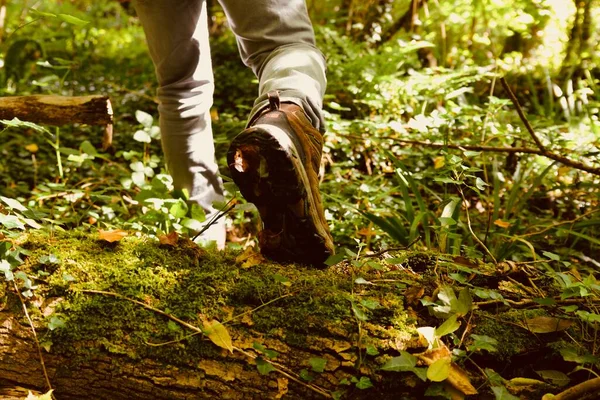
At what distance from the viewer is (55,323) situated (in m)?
1.23

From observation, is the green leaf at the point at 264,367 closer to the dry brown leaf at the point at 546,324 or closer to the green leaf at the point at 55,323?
the green leaf at the point at 55,323

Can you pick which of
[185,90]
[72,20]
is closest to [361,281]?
[72,20]

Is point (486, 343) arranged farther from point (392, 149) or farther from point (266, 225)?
point (392, 149)

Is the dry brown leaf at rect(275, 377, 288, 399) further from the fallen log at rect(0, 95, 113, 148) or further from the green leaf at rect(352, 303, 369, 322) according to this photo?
the fallen log at rect(0, 95, 113, 148)

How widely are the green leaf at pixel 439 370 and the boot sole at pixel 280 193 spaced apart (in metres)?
0.52

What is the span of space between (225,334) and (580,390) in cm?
82

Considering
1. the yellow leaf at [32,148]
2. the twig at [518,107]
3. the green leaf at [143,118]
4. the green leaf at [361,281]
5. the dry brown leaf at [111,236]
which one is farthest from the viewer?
the yellow leaf at [32,148]

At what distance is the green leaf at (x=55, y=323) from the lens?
4.00 feet

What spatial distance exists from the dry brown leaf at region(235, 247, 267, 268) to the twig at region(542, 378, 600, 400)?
0.83 metres

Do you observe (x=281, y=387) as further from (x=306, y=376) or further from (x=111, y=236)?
(x=111, y=236)

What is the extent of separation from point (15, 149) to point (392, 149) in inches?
115

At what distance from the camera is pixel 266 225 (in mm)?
1541

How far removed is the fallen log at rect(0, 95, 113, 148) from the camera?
2008 millimetres

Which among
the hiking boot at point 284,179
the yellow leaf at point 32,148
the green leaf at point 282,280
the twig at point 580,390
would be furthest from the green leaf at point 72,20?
the yellow leaf at point 32,148
